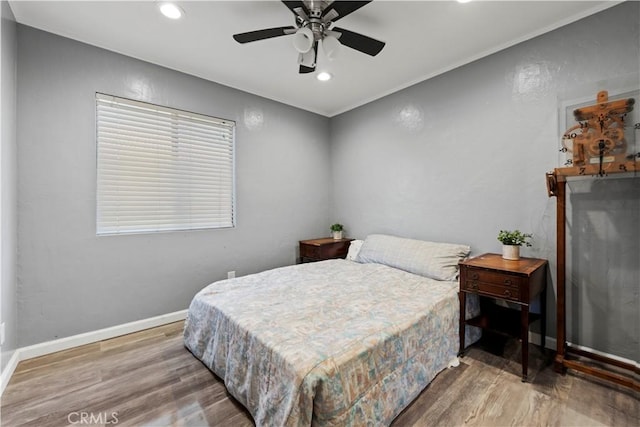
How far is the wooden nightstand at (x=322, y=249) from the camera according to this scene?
141 inches

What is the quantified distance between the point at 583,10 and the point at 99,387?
4395 millimetres

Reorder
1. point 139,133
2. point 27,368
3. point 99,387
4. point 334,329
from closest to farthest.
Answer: point 334,329, point 99,387, point 27,368, point 139,133

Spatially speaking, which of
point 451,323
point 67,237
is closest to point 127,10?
point 67,237

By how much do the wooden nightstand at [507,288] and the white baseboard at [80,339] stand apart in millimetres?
2816

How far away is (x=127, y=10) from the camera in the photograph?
78.9 inches

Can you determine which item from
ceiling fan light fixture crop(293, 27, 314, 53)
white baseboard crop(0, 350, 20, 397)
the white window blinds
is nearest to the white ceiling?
ceiling fan light fixture crop(293, 27, 314, 53)

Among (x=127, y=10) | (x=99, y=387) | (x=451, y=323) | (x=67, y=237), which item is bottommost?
(x=99, y=387)

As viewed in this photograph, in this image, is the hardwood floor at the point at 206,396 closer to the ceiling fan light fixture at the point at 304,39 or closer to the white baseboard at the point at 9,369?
the white baseboard at the point at 9,369

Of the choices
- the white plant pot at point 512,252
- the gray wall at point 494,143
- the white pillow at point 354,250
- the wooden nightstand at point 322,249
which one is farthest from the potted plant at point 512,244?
the wooden nightstand at point 322,249

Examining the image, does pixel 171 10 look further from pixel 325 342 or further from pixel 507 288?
pixel 507 288

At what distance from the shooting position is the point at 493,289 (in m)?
1.99

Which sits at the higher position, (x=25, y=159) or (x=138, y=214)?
(x=25, y=159)

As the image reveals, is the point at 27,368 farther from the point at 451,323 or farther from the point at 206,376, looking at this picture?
the point at 451,323

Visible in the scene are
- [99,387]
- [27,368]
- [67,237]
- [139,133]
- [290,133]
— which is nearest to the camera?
[99,387]
